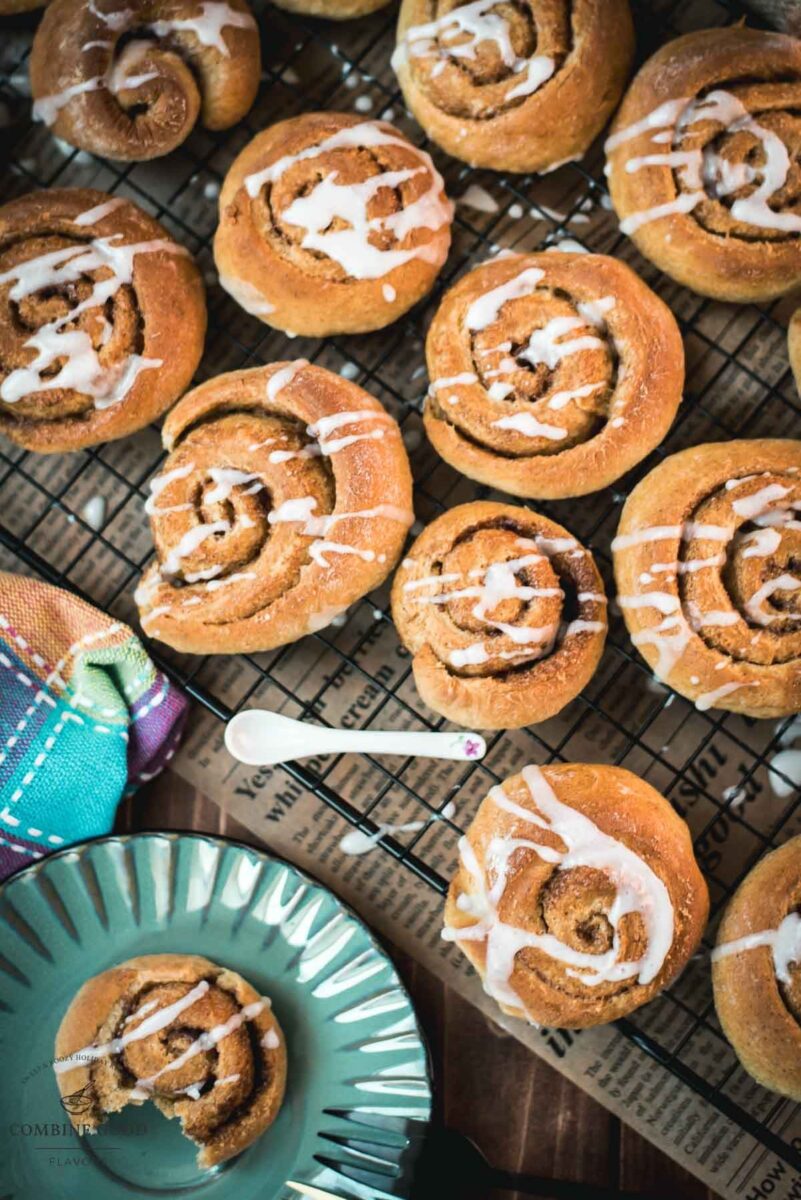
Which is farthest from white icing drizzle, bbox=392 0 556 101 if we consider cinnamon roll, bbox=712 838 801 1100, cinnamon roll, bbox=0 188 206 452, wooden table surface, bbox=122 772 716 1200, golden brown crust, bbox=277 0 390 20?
wooden table surface, bbox=122 772 716 1200

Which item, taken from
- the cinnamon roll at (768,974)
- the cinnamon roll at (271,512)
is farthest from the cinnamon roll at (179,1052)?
the cinnamon roll at (768,974)

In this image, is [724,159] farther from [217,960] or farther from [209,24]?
[217,960]

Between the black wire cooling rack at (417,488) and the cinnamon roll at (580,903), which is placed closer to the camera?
the cinnamon roll at (580,903)

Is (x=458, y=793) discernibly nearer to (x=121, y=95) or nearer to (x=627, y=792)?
(x=627, y=792)

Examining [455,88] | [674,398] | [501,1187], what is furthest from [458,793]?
[455,88]

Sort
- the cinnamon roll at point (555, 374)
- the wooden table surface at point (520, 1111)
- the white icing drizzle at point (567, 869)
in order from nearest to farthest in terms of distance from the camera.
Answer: the white icing drizzle at point (567, 869)
the cinnamon roll at point (555, 374)
the wooden table surface at point (520, 1111)

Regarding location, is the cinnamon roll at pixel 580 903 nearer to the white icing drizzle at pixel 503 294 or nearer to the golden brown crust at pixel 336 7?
the white icing drizzle at pixel 503 294

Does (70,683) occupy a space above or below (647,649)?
above

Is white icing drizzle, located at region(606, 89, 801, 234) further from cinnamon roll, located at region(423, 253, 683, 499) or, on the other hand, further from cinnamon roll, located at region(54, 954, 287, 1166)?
cinnamon roll, located at region(54, 954, 287, 1166)
